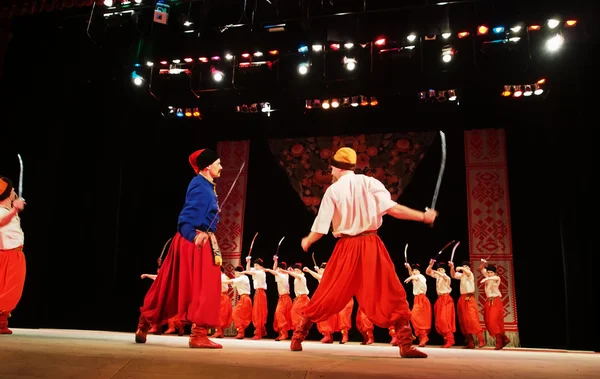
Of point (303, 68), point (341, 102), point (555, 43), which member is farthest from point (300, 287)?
point (555, 43)

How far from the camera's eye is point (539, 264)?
8.58 meters

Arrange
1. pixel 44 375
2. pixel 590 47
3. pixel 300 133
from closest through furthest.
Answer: pixel 44 375 < pixel 590 47 < pixel 300 133

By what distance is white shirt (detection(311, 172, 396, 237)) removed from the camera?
3.46m

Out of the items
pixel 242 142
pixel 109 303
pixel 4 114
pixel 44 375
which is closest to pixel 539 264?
pixel 242 142

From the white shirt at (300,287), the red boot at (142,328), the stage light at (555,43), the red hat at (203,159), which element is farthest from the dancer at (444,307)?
the red boot at (142,328)

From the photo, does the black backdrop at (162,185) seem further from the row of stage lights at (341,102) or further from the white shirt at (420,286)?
the row of stage lights at (341,102)

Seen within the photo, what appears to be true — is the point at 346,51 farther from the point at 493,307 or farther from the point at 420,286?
the point at 493,307

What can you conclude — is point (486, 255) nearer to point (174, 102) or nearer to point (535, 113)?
point (535, 113)

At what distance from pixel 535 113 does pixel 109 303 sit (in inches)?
325

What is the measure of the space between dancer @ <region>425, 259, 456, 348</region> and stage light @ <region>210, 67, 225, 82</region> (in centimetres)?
466

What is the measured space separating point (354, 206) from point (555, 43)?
4646 mm

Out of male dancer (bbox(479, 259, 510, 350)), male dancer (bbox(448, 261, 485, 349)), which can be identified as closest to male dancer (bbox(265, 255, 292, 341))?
male dancer (bbox(448, 261, 485, 349))

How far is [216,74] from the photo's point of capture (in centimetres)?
786

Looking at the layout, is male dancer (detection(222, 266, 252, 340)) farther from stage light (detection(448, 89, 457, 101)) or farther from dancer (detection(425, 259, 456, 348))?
stage light (detection(448, 89, 457, 101))
